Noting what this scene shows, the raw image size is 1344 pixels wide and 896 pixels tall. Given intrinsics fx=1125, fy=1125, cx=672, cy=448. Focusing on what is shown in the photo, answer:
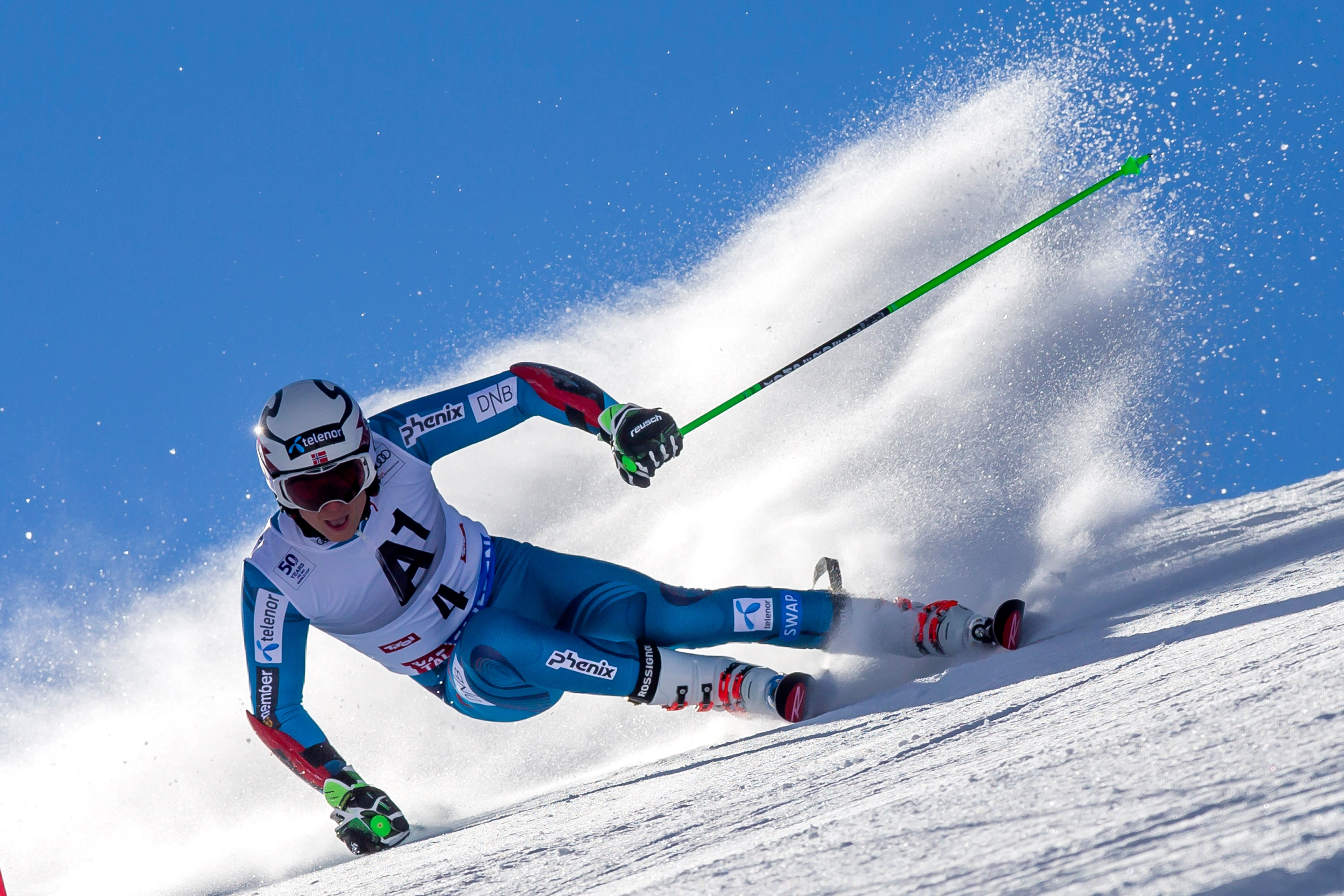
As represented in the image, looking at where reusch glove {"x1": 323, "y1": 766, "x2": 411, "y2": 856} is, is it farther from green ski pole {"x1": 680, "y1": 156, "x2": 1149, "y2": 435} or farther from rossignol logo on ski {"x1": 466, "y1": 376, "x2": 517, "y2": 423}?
green ski pole {"x1": 680, "y1": 156, "x2": 1149, "y2": 435}

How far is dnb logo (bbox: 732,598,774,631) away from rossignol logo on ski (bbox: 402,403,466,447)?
1.00m

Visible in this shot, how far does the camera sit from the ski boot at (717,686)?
3.01 metres

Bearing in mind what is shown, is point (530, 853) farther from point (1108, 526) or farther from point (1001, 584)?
point (1108, 526)

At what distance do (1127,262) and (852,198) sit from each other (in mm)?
2019

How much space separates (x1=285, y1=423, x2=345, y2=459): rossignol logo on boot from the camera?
2908mm

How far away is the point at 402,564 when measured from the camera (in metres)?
3.12

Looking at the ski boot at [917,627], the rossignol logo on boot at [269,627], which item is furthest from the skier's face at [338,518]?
the ski boot at [917,627]

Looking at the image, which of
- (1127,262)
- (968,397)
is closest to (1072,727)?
(968,397)

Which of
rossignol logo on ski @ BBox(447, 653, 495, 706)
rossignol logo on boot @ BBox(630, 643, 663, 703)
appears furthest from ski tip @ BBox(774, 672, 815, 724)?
rossignol logo on ski @ BBox(447, 653, 495, 706)

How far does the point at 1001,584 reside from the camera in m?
3.65

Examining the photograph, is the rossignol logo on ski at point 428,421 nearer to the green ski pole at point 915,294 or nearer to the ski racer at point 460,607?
the ski racer at point 460,607

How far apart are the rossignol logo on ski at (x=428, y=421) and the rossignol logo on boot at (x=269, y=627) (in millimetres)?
560

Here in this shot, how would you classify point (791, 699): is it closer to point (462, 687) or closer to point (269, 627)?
point (462, 687)

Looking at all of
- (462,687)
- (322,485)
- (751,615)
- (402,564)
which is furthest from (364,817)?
(751,615)
